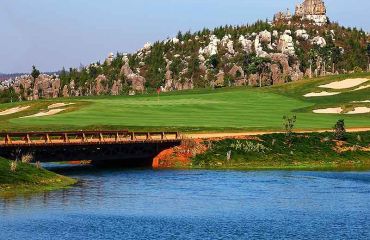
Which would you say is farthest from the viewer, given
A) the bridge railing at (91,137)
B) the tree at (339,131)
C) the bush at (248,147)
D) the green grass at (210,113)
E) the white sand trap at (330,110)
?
the white sand trap at (330,110)

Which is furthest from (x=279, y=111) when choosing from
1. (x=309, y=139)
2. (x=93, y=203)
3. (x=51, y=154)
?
(x=93, y=203)

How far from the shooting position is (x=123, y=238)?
52.1 meters

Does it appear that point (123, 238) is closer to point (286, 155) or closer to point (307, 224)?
point (307, 224)

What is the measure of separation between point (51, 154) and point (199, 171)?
55.0 feet

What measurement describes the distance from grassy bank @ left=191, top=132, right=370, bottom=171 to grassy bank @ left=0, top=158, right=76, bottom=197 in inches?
992

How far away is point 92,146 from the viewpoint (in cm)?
9425

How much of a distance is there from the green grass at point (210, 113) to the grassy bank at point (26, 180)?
35.8m

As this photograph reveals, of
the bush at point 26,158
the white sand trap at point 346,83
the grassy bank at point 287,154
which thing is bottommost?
the grassy bank at point 287,154

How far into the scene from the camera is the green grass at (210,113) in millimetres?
117875

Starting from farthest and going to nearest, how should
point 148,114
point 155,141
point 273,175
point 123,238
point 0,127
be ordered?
point 148,114, point 0,127, point 155,141, point 273,175, point 123,238

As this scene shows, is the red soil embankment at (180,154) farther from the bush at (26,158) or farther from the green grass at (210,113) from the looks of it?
the bush at (26,158)

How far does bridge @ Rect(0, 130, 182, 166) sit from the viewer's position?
88.1 m

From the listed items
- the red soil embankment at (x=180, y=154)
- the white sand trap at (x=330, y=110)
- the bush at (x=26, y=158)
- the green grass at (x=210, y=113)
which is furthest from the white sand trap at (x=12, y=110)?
the bush at (x=26, y=158)

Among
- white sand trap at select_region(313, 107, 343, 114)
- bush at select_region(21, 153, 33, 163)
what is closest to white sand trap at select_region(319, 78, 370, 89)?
white sand trap at select_region(313, 107, 343, 114)
